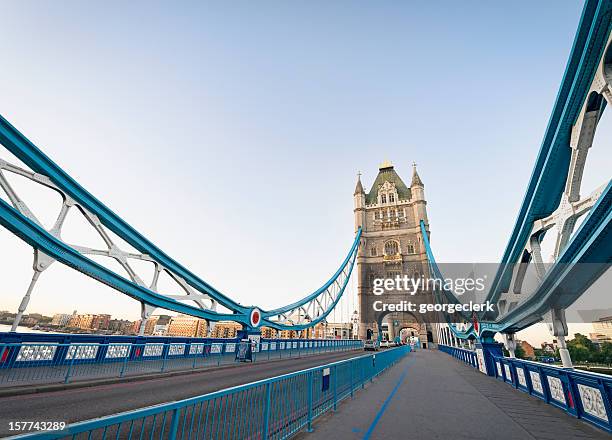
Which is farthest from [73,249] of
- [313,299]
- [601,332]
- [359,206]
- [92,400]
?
[601,332]

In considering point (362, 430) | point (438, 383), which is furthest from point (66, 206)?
point (438, 383)

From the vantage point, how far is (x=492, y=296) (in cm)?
1435

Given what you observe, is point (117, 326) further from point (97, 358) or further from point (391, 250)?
point (97, 358)

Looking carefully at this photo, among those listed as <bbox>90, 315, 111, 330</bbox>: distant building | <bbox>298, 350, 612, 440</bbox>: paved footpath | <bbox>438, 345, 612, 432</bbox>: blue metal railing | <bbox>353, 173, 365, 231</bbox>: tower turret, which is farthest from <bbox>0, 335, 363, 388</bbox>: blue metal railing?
<bbox>90, 315, 111, 330</bbox>: distant building

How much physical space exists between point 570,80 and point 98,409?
1261 cm

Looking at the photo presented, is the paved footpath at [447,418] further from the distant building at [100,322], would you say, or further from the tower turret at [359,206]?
the distant building at [100,322]

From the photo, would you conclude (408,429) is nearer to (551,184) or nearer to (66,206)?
(551,184)

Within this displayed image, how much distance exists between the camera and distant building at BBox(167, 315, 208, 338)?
99.3 metres

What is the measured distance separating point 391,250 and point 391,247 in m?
0.70

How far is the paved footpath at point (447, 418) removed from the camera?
5.18 metres

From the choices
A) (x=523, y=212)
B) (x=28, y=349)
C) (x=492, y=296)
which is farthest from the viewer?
(x=492, y=296)

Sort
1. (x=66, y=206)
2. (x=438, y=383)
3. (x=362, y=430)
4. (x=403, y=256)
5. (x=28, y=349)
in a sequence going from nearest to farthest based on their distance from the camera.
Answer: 1. (x=362, y=430)
2. (x=28, y=349)
3. (x=438, y=383)
4. (x=66, y=206)
5. (x=403, y=256)

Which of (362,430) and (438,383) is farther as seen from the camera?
(438,383)

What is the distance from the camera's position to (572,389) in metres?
6.70
